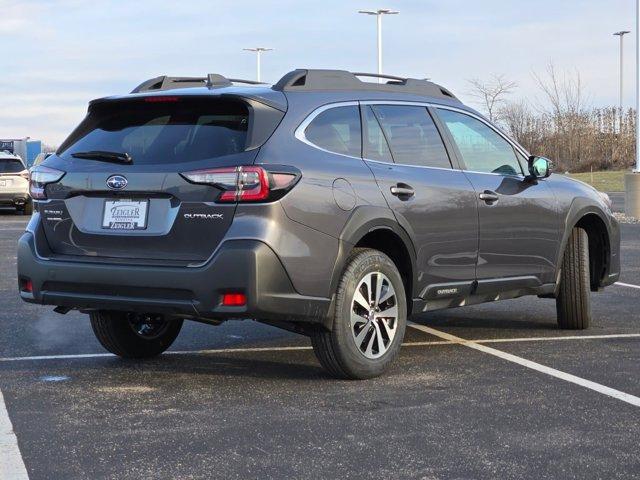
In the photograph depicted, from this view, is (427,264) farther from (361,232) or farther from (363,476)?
(363,476)

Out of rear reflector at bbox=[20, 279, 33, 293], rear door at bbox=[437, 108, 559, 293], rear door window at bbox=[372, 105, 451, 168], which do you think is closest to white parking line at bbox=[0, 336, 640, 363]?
rear door at bbox=[437, 108, 559, 293]

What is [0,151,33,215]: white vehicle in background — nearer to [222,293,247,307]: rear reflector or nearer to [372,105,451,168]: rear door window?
[372,105,451,168]: rear door window

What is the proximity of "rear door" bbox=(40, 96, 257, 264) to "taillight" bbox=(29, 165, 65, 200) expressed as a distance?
0.15 ft

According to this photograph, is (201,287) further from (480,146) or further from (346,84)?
(480,146)

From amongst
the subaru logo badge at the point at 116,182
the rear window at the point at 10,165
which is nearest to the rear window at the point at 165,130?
the subaru logo badge at the point at 116,182

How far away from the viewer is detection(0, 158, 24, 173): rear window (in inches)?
1190

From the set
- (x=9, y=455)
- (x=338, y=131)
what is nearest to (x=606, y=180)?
(x=338, y=131)

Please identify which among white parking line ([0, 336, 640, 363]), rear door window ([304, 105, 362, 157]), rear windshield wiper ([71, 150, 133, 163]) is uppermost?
rear door window ([304, 105, 362, 157])

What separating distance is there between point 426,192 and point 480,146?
981mm

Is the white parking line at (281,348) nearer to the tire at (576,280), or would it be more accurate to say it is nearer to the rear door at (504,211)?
the tire at (576,280)

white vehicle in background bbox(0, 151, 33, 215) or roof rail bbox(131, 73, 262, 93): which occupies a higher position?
roof rail bbox(131, 73, 262, 93)

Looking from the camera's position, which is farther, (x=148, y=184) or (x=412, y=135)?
(x=412, y=135)

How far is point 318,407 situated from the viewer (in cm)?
600

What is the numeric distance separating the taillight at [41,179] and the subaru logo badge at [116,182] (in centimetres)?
43
